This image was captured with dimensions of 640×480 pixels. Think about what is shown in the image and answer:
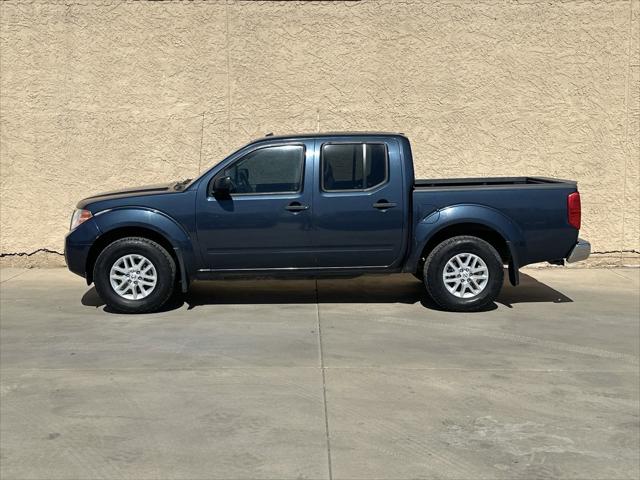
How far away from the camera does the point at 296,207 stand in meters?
8.02

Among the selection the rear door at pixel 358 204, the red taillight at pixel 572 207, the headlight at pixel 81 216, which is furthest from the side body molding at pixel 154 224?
the red taillight at pixel 572 207

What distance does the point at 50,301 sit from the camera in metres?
8.73

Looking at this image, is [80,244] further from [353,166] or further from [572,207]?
[572,207]

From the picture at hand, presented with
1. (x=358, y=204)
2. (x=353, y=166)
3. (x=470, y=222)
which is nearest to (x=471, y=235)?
(x=470, y=222)

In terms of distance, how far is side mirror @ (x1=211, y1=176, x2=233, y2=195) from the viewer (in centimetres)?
791

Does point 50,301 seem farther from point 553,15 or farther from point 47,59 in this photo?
point 553,15

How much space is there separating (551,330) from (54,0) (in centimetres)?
769

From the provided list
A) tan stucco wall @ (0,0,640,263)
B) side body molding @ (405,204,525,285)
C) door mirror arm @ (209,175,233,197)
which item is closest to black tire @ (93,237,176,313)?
door mirror arm @ (209,175,233,197)

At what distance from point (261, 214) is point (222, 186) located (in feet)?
1.59

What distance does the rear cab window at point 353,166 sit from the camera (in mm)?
8148

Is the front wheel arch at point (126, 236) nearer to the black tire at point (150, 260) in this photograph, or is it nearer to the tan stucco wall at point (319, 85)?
the black tire at point (150, 260)

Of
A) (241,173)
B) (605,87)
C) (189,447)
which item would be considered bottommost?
(189,447)

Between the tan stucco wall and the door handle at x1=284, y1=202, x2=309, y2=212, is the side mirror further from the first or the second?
the tan stucco wall

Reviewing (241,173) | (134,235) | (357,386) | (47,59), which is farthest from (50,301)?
(357,386)
